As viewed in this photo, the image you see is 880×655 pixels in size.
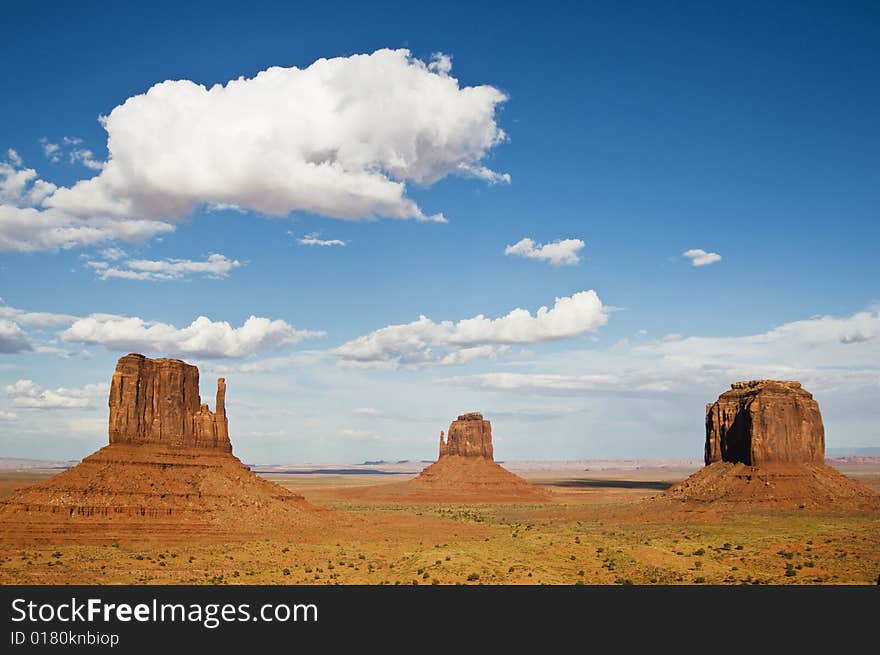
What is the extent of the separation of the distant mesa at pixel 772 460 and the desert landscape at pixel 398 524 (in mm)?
269

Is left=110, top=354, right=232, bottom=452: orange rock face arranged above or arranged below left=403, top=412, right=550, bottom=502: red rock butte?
above

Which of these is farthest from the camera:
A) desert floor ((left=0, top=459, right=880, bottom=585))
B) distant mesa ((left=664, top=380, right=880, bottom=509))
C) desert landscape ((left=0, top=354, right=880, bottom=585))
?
distant mesa ((left=664, top=380, right=880, bottom=509))

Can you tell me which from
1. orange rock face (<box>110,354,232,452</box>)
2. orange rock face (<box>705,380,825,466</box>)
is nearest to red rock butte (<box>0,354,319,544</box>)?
orange rock face (<box>110,354,232,452</box>)

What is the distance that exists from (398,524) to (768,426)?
173ft

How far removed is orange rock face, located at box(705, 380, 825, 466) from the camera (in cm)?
10894

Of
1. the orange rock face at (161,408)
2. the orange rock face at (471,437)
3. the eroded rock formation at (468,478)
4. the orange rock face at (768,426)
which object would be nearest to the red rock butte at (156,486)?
the orange rock face at (161,408)

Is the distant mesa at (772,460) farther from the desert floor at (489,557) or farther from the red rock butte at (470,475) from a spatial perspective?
the red rock butte at (470,475)

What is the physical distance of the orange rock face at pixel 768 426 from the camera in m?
109

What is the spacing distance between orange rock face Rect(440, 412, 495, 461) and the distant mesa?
259ft

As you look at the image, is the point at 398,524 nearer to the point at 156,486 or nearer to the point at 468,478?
the point at 156,486

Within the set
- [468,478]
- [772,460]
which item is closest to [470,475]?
[468,478]

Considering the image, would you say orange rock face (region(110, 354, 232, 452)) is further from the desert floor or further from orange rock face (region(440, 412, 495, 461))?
orange rock face (region(440, 412, 495, 461))
